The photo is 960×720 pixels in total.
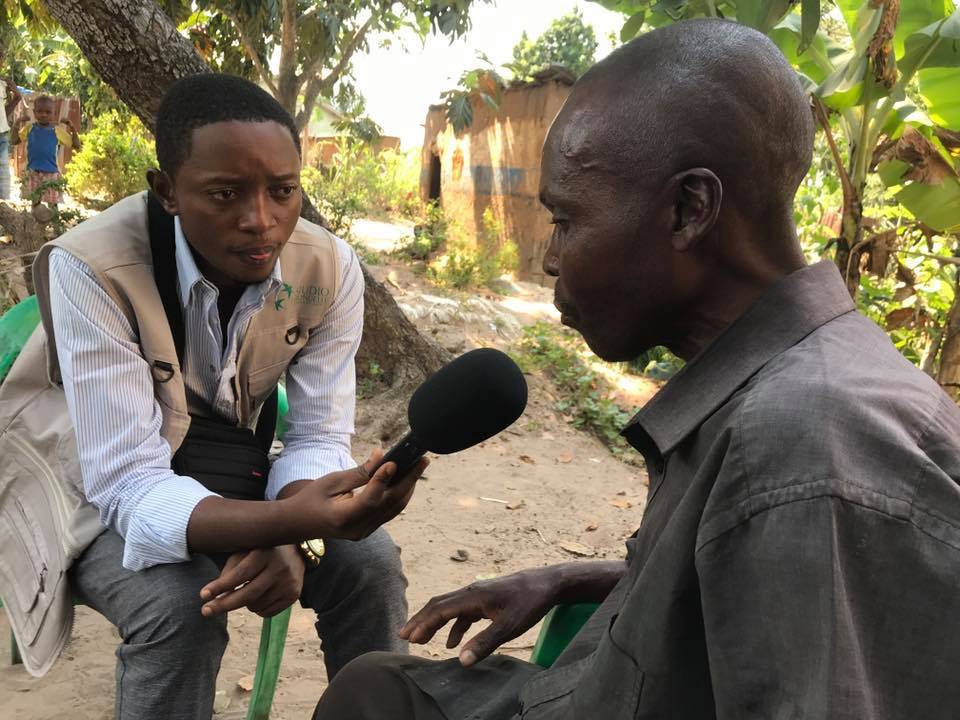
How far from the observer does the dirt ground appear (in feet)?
9.62

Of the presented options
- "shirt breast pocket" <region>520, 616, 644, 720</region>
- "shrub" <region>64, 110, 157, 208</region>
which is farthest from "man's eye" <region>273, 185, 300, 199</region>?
"shrub" <region>64, 110, 157, 208</region>

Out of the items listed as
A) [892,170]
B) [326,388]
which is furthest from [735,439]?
[892,170]

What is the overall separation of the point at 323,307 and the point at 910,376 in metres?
1.69

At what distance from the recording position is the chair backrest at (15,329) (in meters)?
2.54

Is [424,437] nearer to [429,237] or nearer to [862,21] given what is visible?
[862,21]

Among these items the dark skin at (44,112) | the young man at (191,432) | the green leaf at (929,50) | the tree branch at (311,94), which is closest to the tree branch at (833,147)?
the green leaf at (929,50)

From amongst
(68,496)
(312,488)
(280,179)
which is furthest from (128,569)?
(280,179)

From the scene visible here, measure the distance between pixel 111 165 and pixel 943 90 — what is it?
10929 mm

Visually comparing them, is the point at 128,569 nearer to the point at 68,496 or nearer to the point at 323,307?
the point at 68,496

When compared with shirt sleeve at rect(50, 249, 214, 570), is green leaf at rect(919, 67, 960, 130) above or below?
above

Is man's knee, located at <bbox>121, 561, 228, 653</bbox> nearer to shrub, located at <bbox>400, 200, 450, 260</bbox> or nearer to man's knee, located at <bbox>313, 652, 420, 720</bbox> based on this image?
man's knee, located at <bbox>313, 652, 420, 720</bbox>

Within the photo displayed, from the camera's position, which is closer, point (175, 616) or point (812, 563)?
point (812, 563)

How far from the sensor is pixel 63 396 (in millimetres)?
2258

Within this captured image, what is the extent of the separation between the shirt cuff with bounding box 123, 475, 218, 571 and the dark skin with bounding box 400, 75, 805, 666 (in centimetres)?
111
